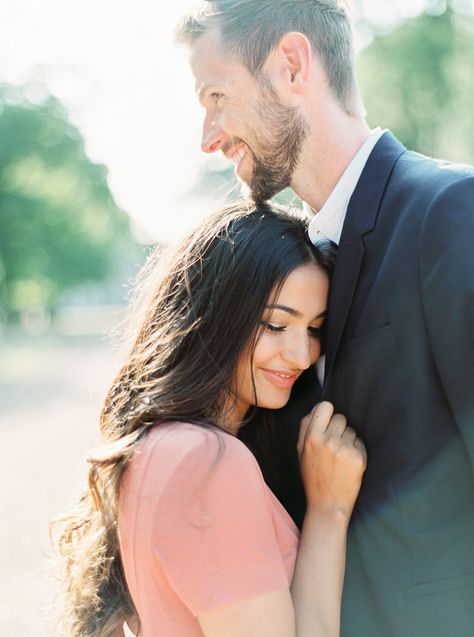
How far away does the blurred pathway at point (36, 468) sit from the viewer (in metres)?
6.56

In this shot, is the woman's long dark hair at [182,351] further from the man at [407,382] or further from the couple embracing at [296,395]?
the man at [407,382]

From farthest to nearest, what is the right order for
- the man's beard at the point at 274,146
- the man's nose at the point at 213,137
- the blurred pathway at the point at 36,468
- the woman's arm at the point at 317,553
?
1. the blurred pathway at the point at 36,468
2. the man's nose at the point at 213,137
3. the man's beard at the point at 274,146
4. the woman's arm at the point at 317,553

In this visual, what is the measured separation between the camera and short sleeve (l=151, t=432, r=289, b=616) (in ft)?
8.54

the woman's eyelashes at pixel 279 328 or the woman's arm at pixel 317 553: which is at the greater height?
the woman's eyelashes at pixel 279 328

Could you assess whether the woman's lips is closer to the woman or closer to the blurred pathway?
the woman

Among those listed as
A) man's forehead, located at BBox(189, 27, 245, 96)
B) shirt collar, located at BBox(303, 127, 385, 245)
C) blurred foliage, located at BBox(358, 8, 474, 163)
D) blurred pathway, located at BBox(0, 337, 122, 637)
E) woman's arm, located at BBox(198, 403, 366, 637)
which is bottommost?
blurred pathway, located at BBox(0, 337, 122, 637)

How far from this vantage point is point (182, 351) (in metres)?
3.08

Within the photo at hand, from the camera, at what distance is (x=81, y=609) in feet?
10.5

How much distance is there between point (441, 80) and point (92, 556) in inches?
818

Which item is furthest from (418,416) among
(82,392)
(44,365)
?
(44,365)

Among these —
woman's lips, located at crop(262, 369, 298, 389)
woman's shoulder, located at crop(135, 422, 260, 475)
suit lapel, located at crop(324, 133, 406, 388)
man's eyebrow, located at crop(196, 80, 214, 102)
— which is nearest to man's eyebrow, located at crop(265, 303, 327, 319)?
suit lapel, located at crop(324, 133, 406, 388)

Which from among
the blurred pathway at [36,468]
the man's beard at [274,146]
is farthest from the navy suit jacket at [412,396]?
the blurred pathway at [36,468]

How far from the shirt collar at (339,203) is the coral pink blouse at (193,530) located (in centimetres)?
92

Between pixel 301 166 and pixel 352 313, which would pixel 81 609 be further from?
pixel 301 166
